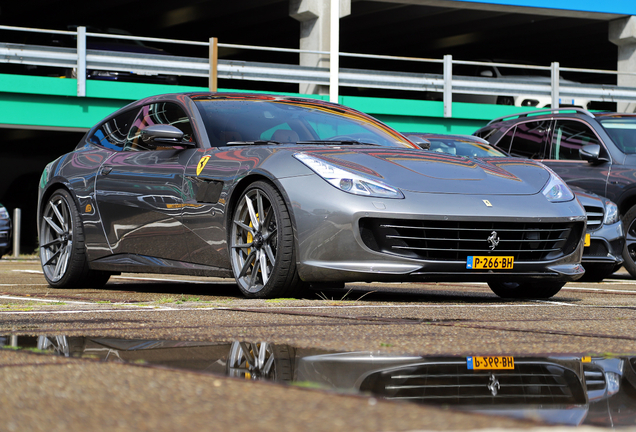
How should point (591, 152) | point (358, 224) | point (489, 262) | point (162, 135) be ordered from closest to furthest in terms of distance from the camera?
point (358, 224)
point (489, 262)
point (162, 135)
point (591, 152)

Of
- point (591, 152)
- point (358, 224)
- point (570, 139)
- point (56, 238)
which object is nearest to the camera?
point (358, 224)

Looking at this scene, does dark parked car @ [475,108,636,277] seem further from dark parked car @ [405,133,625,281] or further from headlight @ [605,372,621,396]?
headlight @ [605,372,621,396]

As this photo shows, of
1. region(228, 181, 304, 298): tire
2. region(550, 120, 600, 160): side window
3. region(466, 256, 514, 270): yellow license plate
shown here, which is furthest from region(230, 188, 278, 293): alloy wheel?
region(550, 120, 600, 160): side window

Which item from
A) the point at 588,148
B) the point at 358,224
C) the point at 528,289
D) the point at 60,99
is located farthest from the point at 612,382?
the point at 60,99

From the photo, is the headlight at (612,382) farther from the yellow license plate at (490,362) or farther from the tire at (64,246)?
the tire at (64,246)

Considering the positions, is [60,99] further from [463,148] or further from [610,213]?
[610,213]

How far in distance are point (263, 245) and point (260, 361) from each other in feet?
9.05

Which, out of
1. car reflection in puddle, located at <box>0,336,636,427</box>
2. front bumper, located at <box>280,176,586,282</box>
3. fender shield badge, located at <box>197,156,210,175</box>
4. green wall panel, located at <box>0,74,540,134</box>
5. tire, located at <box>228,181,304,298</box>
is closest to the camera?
car reflection in puddle, located at <box>0,336,636,427</box>

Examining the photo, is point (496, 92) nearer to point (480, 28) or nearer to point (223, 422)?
point (480, 28)

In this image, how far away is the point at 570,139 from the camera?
35.8ft

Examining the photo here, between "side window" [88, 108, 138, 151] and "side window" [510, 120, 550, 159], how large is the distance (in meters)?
5.44

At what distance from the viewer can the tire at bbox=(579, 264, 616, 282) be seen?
9.26 metres

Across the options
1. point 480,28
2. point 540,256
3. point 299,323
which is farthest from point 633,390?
point 480,28

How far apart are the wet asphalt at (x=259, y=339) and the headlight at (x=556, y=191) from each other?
2.17 feet
